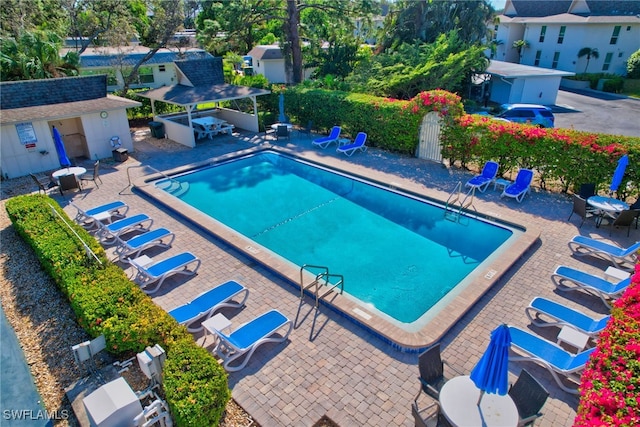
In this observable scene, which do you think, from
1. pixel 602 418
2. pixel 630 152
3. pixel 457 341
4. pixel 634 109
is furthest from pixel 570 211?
pixel 634 109

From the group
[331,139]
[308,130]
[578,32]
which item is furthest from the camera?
[578,32]

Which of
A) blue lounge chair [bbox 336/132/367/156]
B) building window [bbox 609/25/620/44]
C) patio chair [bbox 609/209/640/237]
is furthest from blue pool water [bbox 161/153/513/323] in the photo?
building window [bbox 609/25/620/44]

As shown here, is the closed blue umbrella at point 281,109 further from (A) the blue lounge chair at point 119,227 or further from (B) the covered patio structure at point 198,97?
(A) the blue lounge chair at point 119,227

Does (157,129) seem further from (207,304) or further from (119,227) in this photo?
(207,304)

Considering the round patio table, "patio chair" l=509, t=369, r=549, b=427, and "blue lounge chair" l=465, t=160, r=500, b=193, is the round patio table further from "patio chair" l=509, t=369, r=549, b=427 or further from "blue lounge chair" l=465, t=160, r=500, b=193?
"blue lounge chair" l=465, t=160, r=500, b=193

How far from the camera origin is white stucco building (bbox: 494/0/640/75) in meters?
39.2

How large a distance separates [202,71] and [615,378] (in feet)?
73.9

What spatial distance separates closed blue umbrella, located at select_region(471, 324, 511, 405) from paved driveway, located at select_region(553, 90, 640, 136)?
22088mm

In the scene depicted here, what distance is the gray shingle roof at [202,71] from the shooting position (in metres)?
22.1

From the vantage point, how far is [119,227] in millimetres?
11875

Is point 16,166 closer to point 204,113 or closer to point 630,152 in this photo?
point 204,113

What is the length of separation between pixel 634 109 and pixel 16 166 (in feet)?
129

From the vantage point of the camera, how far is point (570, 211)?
13594 mm

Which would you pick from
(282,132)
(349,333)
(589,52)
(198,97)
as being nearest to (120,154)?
(198,97)
